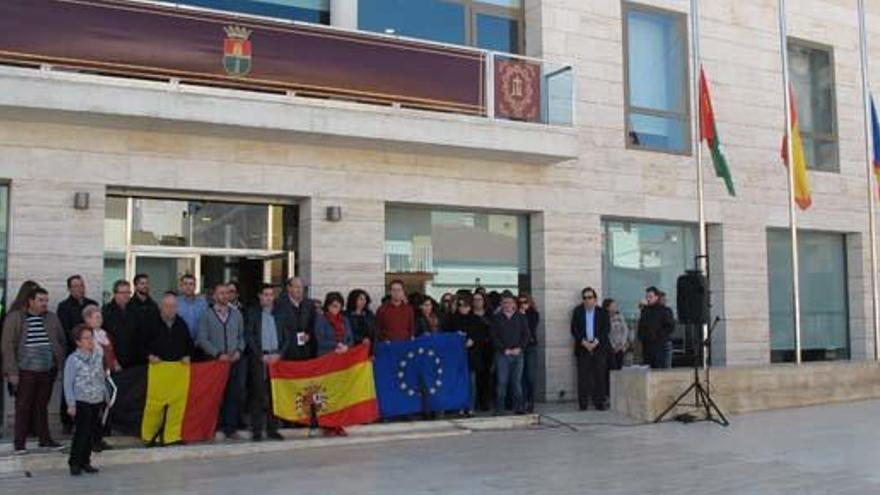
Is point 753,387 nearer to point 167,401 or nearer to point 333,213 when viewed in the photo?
point 333,213

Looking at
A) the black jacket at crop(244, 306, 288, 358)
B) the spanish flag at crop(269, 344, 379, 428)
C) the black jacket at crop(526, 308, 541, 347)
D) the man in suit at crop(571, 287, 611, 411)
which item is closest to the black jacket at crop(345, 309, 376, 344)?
the spanish flag at crop(269, 344, 379, 428)

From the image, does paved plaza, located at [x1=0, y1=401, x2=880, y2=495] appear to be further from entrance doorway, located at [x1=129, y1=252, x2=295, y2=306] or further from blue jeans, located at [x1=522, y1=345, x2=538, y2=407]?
entrance doorway, located at [x1=129, y1=252, x2=295, y2=306]

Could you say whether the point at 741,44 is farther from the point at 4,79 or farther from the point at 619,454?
the point at 4,79

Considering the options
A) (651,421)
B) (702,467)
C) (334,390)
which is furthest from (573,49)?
(702,467)

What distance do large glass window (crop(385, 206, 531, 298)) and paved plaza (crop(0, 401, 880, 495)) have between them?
335cm

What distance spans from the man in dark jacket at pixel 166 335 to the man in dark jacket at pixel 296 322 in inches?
45.1

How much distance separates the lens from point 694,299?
45.9 ft

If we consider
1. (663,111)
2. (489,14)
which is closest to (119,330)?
(489,14)

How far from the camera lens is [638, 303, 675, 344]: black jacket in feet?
52.1

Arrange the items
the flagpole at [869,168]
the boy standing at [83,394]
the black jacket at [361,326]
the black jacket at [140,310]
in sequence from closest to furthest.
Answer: the boy standing at [83,394] < the black jacket at [140,310] < the black jacket at [361,326] < the flagpole at [869,168]

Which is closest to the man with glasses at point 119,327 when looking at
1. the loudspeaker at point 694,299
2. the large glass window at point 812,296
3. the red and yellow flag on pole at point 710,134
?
the loudspeaker at point 694,299

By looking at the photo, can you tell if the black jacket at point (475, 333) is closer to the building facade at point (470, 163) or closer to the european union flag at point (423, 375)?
the european union flag at point (423, 375)

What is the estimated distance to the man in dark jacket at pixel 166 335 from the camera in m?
11.3

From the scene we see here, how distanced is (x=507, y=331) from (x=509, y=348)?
0.77 ft
